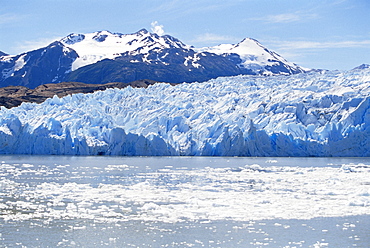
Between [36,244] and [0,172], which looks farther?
[0,172]

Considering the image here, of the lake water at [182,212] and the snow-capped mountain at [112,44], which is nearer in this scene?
the lake water at [182,212]

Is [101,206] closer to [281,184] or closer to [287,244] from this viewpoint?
[287,244]

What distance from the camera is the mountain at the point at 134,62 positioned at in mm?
110688

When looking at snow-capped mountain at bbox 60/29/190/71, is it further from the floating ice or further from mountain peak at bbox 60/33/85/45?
the floating ice

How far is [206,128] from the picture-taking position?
3219 centimetres

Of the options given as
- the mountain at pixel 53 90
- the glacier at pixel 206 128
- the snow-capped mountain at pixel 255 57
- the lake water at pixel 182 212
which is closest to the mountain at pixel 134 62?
the snow-capped mountain at pixel 255 57

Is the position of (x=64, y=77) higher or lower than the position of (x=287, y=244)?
higher

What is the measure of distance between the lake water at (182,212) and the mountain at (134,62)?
297ft

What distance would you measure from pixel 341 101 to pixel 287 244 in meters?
27.1

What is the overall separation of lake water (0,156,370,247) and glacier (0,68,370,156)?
48.2ft

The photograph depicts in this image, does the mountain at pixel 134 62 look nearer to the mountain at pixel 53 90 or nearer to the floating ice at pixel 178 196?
the mountain at pixel 53 90

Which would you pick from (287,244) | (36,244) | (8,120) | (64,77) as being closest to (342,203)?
Answer: (287,244)

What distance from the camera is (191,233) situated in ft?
29.7

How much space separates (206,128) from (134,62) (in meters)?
86.6
